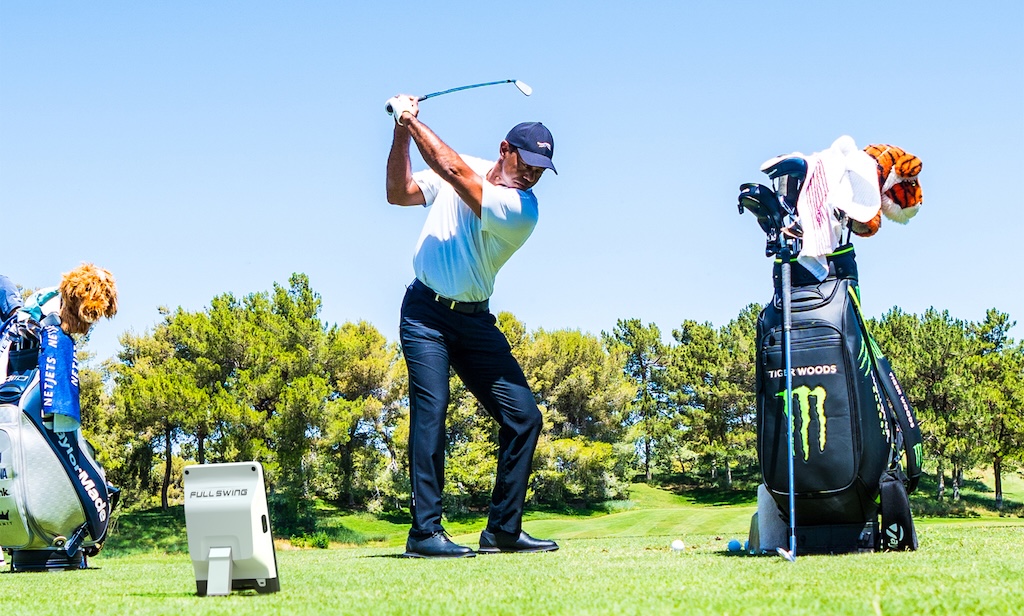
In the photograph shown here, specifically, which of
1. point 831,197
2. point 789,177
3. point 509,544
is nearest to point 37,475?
point 509,544

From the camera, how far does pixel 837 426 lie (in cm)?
518

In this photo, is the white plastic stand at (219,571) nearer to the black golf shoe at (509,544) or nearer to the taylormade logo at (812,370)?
the black golf shoe at (509,544)

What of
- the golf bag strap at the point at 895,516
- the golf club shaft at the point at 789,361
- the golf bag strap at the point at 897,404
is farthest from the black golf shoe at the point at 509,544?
the golf bag strap at the point at 897,404

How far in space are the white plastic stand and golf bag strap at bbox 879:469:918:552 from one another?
3330 millimetres

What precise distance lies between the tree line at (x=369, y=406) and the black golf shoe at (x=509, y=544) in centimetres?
3287

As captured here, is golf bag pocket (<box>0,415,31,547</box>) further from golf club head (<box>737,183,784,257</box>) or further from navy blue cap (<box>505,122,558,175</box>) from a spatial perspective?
golf club head (<box>737,183,784,257</box>)

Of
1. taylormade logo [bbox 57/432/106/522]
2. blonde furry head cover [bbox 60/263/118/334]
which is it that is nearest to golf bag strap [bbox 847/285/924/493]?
blonde furry head cover [bbox 60/263/118/334]

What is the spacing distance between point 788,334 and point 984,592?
7.22 ft

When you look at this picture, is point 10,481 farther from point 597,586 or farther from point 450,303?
point 597,586

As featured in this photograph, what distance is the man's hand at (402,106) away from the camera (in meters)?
5.77

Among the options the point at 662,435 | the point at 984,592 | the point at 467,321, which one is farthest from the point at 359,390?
the point at 984,592

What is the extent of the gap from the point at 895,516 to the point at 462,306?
2.68 m

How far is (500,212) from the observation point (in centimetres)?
573

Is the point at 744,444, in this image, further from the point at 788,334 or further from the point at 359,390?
the point at 788,334
